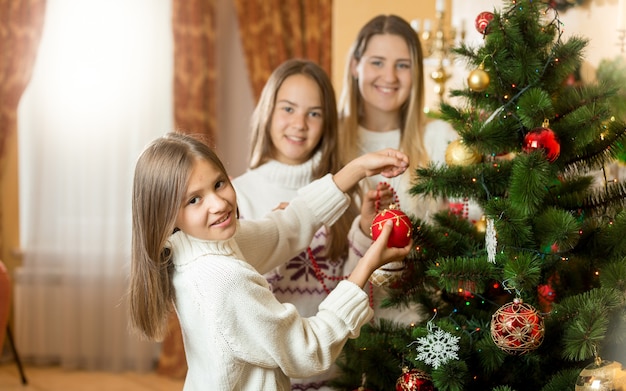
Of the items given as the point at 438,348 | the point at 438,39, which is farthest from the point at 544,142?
the point at 438,39

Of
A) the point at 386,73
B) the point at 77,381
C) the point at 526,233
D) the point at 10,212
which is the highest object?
the point at 386,73

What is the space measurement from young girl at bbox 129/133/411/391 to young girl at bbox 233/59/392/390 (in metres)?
0.52

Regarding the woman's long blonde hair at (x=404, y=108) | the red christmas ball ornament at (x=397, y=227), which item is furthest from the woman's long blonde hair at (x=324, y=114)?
the red christmas ball ornament at (x=397, y=227)

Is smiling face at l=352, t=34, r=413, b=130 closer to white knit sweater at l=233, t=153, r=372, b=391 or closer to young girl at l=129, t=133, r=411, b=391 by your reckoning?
white knit sweater at l=233, t=153, r=372, b=391

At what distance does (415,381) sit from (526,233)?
372 millimetres

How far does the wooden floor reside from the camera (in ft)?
13.1

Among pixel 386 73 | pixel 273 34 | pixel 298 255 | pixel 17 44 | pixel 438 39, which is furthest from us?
pixel 273 34

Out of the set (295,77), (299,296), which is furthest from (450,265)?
(295,77)

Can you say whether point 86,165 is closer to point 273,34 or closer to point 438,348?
point 273,34

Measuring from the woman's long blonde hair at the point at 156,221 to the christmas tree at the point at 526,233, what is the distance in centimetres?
46

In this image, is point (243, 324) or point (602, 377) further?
point (243, 324)

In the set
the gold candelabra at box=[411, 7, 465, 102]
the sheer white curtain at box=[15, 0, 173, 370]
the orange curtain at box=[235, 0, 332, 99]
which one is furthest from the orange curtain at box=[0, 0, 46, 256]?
the gold candelabra at box=[411, 7, 465, 102]

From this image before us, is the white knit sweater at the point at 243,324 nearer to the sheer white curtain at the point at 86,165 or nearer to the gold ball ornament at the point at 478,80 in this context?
the gold ball ornament at the point at 478,80

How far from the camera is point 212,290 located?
145cm
